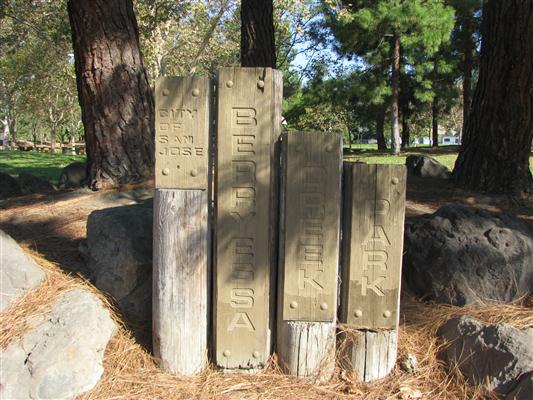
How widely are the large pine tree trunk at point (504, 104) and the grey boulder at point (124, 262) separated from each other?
3.86 metres

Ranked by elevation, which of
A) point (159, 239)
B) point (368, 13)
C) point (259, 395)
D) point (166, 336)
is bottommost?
point (259, 395)

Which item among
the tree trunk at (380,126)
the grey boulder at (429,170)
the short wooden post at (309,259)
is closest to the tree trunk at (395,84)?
the tree trunk at (380,126)

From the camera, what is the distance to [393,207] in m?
2.82

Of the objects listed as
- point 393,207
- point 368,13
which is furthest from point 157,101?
point 368,13

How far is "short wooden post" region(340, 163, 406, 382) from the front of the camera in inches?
111

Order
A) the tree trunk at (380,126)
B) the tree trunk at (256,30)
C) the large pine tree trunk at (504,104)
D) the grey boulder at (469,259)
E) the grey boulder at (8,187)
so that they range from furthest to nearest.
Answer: the tree trunk at (380,126), the tree trunk at (256,30), the grey boulder at (8,187), the large pine tree trunk at (504,104), the grey boulder at (469,259)

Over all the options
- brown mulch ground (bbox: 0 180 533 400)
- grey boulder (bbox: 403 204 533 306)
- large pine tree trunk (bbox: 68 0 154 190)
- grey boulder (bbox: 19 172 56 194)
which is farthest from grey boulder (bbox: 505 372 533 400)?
grey boulder (bbox: 19 172 56 194)

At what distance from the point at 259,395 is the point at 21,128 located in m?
89.8

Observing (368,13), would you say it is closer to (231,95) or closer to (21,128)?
(231,95)

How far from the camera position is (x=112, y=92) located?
532cm

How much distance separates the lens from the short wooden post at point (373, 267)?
2820 millimetres

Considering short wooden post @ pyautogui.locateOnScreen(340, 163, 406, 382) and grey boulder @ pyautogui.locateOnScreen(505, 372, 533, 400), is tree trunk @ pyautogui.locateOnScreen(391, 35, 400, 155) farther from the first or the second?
grey boulder @ pyautogui.locateOnScreen(505, 372, 533, 400)

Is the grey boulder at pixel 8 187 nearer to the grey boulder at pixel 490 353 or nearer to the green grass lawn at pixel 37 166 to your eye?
the green grass lawn at pixel 37 166

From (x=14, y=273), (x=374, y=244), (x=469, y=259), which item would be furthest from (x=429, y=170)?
(x=14, y=273)
